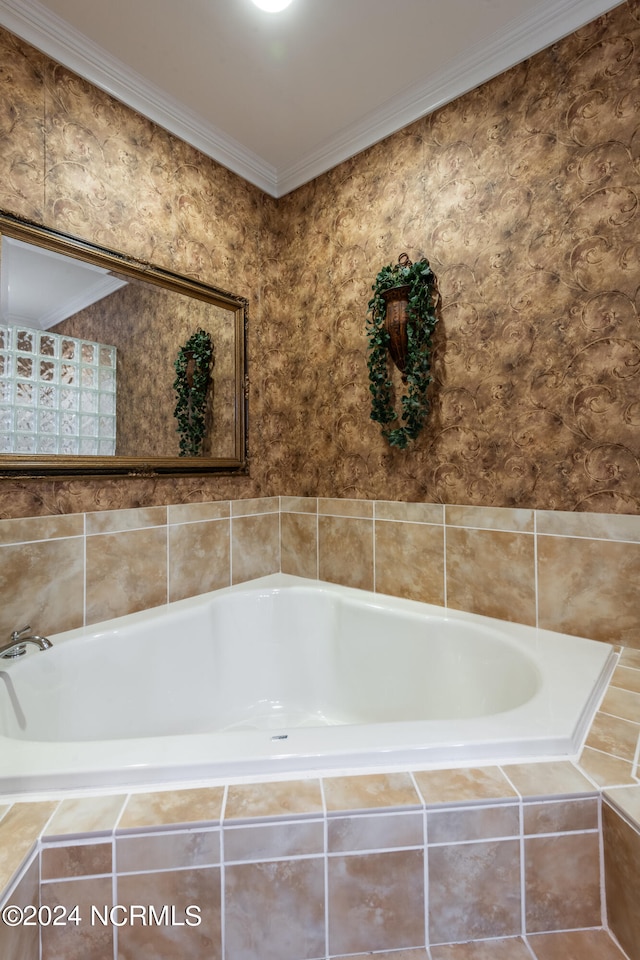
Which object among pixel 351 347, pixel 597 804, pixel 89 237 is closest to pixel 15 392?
pixel 89 237

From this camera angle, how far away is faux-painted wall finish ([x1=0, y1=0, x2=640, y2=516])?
1315 mm

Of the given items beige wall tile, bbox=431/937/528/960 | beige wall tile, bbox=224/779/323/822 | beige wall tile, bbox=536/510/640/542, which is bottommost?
beige wall tile, bbox=431/937/528/960

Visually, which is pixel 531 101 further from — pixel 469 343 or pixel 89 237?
pixel 89 237

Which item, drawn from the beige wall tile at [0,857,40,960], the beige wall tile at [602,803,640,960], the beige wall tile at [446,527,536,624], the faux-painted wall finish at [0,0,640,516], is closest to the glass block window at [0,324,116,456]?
the faux-painted wall finish at [0,0,640,516]

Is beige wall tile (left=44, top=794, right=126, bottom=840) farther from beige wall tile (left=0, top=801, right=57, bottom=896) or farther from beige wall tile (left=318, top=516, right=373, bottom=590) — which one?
beige wall tile (left=318, top=516, right=373, bottom=590)

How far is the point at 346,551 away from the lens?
197 cm

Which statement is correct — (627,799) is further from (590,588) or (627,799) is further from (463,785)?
(590,588)

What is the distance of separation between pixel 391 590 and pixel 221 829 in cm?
122

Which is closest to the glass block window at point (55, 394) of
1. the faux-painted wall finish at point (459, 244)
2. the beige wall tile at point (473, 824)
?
the faux-painted wall finish at point (459, 244)

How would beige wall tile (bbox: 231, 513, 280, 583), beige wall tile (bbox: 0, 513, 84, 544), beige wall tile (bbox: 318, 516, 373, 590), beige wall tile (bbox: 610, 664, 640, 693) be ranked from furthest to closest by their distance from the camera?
beige wall tile (bbox: 231, 513, 280, 583) < beige wall tile (bbox: 318, 516, 373, 590) < beige wall tile (bbox: 0, 513, 84, 544) < beige wall tile (bbox: 610, 664, 640, 693)

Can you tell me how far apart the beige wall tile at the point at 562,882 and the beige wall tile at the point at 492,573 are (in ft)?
2.57

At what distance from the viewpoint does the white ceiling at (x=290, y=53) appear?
1.38 m

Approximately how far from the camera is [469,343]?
5.21ft

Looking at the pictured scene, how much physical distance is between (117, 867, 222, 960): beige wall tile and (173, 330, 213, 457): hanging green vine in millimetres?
1355
